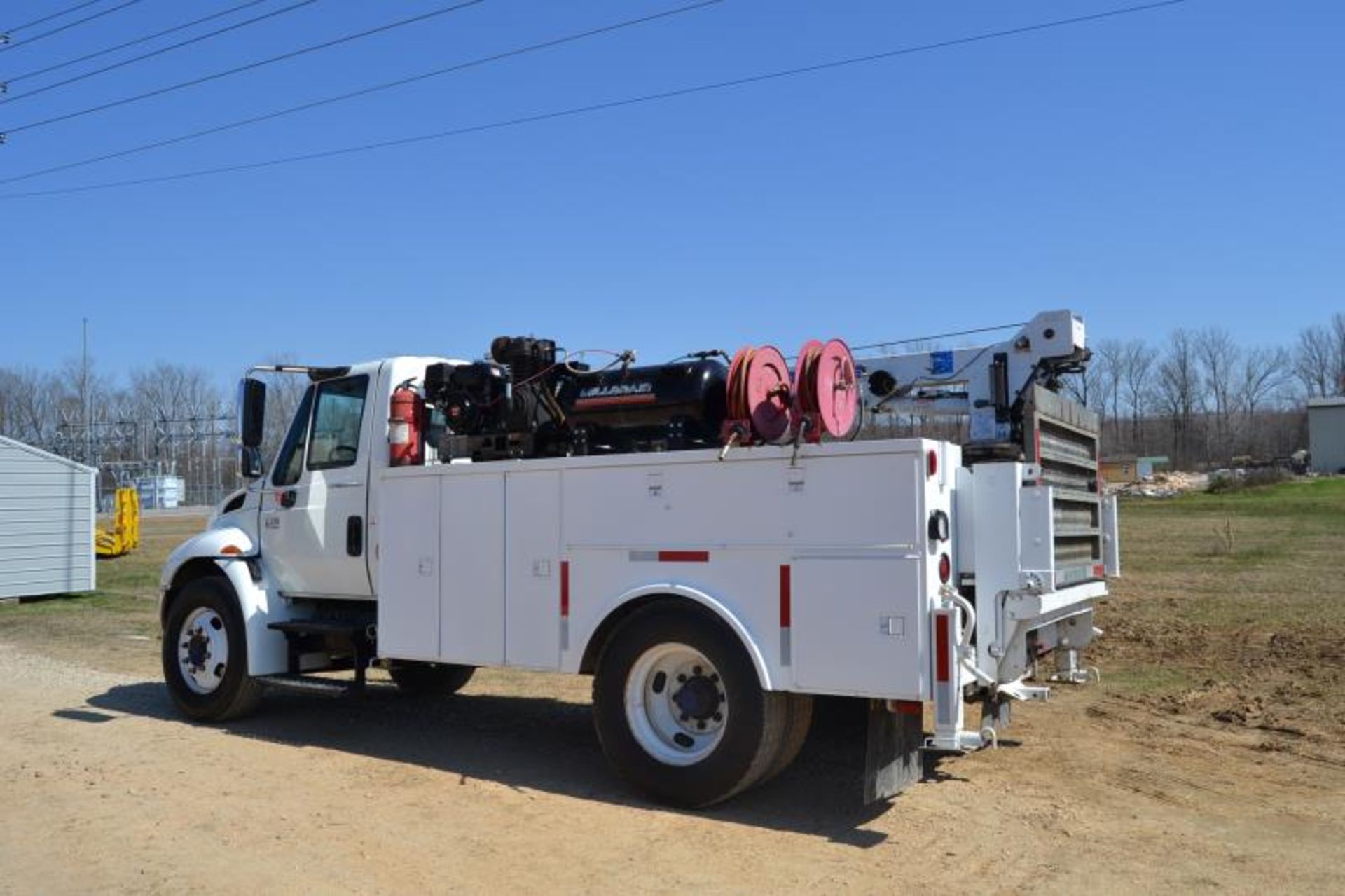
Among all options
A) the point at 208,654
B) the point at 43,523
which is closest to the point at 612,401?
the point at 208,654

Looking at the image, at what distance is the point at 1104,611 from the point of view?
14508 millimetres

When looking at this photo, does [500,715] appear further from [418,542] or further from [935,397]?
A: [935,397]

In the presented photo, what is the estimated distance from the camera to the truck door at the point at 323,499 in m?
8.45

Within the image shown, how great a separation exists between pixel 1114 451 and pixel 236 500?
91.2m

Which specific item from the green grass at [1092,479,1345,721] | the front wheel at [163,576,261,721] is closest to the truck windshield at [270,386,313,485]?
Answer: the front wheel at [163,576,261,721]

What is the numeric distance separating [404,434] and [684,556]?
2.72 m

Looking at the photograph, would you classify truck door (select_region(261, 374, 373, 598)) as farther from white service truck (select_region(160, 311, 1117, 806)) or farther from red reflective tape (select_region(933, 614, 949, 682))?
red reflective tape (select_region(933, 614, 949, 682))

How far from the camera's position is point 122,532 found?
109 feet

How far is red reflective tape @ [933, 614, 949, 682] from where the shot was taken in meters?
5.55

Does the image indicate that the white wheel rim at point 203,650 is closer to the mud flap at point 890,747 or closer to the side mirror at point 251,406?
the side mirror at point 251,406

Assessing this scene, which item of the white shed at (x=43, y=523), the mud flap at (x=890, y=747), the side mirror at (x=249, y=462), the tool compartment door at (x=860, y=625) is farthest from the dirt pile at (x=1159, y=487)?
the tool compartment door at (x=860, y=625)

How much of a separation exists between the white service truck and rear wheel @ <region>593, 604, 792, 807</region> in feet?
0.05

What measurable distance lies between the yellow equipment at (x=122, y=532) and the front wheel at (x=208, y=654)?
86.0ft

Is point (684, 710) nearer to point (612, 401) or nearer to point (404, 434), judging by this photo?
point (612, 401)
